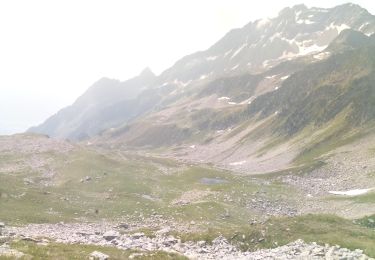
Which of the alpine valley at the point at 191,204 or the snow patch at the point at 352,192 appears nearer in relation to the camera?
the alpine valley at the point at 191,204

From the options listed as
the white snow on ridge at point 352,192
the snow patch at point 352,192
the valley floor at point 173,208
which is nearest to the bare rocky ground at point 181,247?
the valley floor at point 173,208

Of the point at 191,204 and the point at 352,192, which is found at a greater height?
the point at 191,204

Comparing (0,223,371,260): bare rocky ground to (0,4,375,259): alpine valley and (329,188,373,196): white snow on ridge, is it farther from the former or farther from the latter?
(329,188,373,196): white snow on ridge

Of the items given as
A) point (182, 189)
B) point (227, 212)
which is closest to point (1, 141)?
point (182, 189)

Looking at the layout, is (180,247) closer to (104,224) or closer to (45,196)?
(104,224)

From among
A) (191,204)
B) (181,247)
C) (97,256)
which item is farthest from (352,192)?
(97,256)

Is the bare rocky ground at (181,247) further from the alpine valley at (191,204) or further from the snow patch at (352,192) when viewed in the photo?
the snow patch at (352,192)

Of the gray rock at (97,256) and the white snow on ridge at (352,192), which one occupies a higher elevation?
the gray rock at (97,256)

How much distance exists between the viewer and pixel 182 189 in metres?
103

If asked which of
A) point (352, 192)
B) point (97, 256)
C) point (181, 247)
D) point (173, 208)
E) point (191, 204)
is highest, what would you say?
point (97, 256)

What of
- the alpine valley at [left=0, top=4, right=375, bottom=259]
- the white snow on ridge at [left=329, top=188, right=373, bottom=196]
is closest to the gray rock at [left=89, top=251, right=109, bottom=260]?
the alpine valley at [left=0, top=4, right=375, bottom=259]

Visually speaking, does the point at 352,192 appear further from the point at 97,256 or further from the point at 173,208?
the point at 97,256

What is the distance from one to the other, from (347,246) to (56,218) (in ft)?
134

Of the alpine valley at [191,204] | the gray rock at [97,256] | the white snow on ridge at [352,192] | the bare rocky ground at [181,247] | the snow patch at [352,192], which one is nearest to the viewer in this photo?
A: the gray rock at [97,256]
